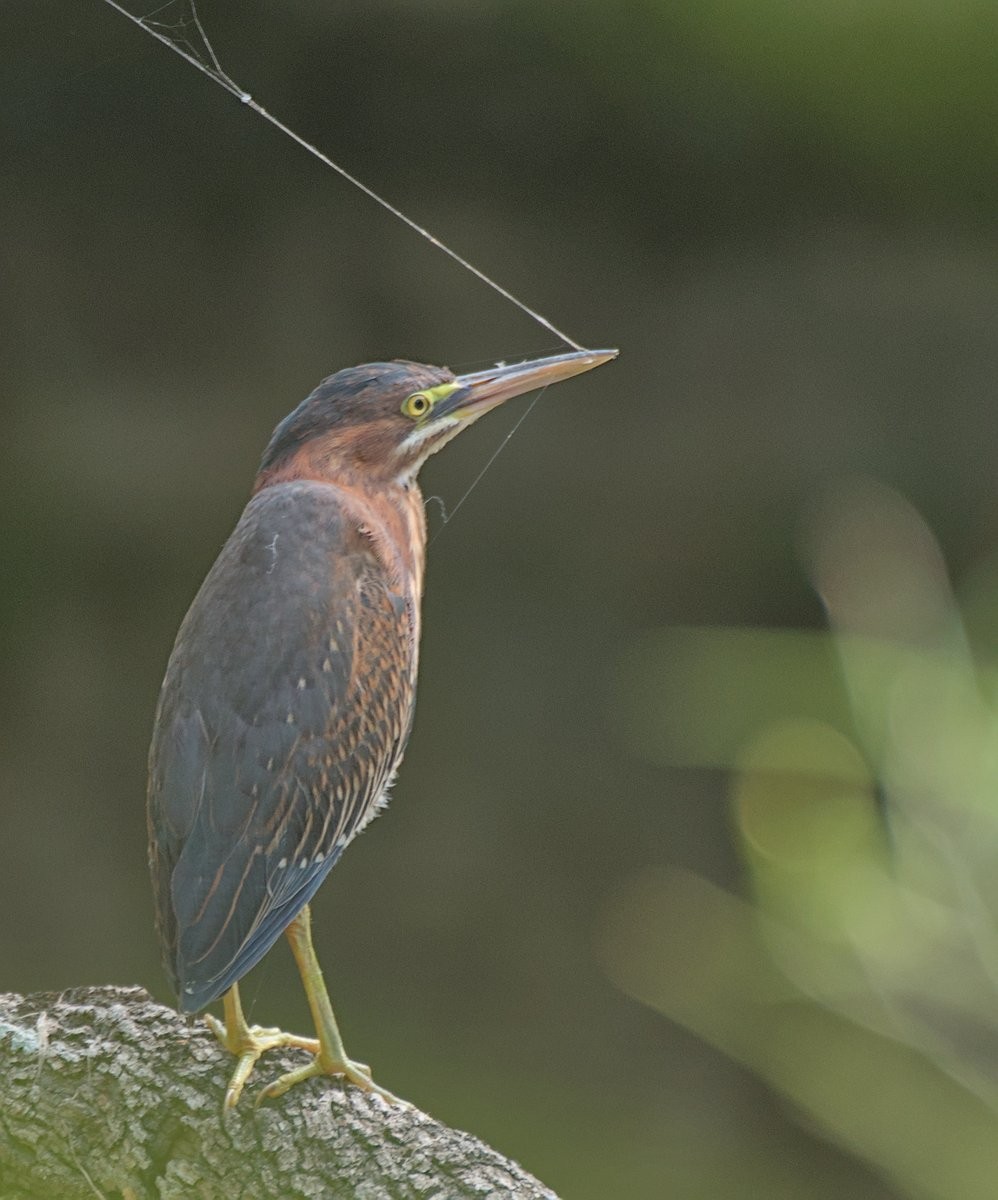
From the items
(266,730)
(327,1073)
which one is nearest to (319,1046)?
(327,1073)

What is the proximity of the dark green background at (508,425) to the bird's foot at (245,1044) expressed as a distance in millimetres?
1994

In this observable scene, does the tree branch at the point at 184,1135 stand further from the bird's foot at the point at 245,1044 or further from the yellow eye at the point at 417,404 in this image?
the yellow eye at the point at 417,404

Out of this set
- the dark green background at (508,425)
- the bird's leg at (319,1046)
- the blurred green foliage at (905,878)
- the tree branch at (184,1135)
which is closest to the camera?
the blurred green foliage at (905,878)

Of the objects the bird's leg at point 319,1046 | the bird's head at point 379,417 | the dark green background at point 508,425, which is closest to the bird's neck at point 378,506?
the bird's head at point 379,417

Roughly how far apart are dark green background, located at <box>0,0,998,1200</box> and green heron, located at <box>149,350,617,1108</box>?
1930 millimetres

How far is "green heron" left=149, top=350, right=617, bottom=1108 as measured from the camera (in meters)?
1.15

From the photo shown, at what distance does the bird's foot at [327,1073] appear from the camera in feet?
3.91

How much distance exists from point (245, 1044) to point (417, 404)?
57 centimetres

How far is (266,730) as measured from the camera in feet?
3.85

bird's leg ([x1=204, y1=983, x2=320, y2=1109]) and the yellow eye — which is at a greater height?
the yellow eye

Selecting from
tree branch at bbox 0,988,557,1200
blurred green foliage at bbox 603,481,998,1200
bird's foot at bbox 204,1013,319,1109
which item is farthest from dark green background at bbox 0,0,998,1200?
blurred green foliage at bbox 603,481,998,1200

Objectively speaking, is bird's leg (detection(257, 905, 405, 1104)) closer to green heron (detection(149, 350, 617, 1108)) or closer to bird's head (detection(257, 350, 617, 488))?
green heron (detection(149, 350, 617, 1108))

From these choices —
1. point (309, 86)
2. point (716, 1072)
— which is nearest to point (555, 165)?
point (309, 86)

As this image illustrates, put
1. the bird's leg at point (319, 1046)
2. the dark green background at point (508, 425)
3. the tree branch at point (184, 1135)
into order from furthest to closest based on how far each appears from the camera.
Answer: the dark green background at point (508, 425) < the bird's leg at point (319, 1046) < the tree branch at point (184, 1135)
